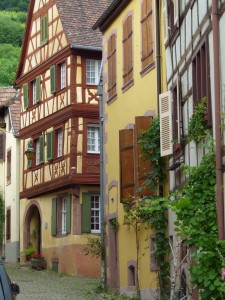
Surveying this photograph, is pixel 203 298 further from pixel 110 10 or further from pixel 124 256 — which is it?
pixel 110 10

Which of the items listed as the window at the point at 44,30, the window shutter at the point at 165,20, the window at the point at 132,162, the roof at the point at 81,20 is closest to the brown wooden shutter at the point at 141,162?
the window at the point at 132,162

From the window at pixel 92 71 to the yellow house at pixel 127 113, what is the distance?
6.46m

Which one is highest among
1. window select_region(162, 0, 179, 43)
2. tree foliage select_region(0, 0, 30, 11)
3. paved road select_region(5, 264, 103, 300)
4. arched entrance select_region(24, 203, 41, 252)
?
tree foliage select_region(0, 0, 30, 11)

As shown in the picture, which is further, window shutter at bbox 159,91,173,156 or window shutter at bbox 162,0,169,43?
window shutter at bbox 162,0,169,43

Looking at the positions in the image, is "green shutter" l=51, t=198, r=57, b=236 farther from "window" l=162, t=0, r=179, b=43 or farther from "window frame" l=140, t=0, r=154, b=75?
"window" l=162, t=0, r=179, b=43

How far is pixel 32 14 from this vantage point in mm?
38062

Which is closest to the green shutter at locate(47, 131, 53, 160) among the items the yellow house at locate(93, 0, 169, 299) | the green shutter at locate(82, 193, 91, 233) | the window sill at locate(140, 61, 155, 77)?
the green shutter at locate(82, 193, 91, 233)

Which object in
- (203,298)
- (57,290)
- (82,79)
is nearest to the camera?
(203,298)

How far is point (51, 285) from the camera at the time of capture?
93.2 feet

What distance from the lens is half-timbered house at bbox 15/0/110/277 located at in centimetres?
3359

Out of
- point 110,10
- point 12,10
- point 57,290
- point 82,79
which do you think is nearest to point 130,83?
point 110,10

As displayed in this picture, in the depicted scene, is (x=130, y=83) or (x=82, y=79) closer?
(x=130, y=83)

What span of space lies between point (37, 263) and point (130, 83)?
43.4ft

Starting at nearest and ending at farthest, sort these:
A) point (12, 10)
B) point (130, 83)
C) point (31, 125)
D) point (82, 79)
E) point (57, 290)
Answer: point (130, 83), point (57, 290), point (82, 79), point (31, 125), point (12, 10)
